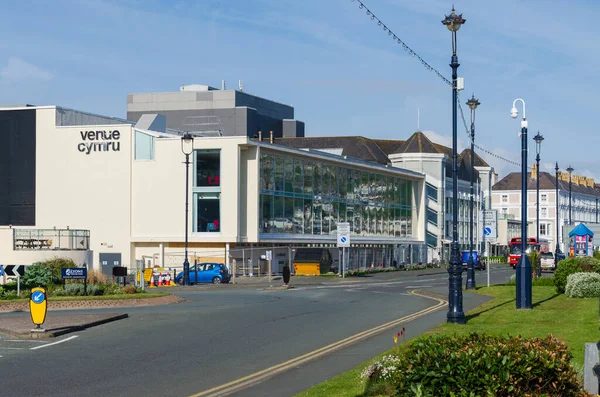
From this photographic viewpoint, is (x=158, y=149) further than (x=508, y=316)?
Yes

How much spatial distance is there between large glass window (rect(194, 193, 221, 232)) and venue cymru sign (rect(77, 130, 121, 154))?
7577mm

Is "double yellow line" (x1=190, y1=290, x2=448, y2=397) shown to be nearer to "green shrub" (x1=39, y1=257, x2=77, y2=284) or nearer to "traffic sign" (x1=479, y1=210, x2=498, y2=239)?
"traffic sign" (x1=479, y1=210, x2=498, y2=239)

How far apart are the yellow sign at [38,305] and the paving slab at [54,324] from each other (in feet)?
0.98

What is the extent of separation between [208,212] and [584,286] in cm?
3840

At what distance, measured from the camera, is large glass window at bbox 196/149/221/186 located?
65625 mm

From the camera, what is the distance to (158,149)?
66750 millimetres

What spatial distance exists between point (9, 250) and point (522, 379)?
4836cm

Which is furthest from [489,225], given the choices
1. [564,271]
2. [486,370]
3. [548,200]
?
[548,200]

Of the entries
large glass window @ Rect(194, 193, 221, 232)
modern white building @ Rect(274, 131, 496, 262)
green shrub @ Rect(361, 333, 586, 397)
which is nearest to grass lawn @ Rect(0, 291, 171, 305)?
green shrub @ Rect(361, 333, 586, 397)

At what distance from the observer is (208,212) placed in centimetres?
6569

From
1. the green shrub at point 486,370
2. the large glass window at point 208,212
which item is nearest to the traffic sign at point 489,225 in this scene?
the large glass window at point 208,212

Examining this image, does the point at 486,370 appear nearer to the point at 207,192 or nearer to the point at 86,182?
the point at 207,192

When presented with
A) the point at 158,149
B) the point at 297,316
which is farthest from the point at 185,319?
the point at 158,149

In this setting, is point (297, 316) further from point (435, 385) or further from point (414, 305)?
point (435, 385)
